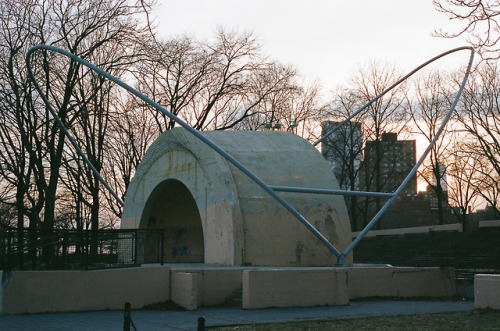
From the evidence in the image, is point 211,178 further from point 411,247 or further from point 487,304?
point 411,247

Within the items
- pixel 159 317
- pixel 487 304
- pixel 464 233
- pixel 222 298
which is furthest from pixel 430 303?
pixel 464 233

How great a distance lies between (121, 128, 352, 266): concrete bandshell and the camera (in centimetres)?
1906

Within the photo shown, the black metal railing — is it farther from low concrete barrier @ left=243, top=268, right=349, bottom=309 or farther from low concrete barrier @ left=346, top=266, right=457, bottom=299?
low concrete barrier @ left=243, top=268, right=349, bottom=309

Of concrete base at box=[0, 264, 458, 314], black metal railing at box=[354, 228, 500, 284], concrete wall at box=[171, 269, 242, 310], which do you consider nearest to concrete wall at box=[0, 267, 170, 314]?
concrete base at box=[0, 264, 458, 314]

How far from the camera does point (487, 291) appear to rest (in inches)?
555

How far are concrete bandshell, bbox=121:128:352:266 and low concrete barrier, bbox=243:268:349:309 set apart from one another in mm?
3272

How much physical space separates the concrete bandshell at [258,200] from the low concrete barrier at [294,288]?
327cm

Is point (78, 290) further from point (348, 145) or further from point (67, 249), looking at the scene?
point (348, 145)

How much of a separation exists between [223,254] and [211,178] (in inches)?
105

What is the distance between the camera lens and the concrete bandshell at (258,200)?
19062mm

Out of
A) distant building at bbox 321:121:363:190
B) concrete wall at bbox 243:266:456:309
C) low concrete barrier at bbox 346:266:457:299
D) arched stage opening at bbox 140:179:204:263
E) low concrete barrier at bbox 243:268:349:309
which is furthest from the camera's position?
distant building at bbox 321:121:363:190

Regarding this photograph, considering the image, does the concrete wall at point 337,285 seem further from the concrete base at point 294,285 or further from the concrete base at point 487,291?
the concrete base at point 487,291

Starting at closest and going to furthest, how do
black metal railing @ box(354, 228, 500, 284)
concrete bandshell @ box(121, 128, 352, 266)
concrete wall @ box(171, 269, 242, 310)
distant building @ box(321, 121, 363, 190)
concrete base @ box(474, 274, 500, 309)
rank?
concrete base @ box(474, 274, 500, 309)
concrete wall @ box(171, 269, 242, 310)
concrete bandshell @ box(121, 128, 352, 266)
black metal railing @ box(354, 228, 500, 284)
distant building @ box(321, 121, 363, 190)

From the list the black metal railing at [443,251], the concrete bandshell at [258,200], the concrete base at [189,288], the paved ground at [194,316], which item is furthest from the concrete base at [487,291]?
the black metal railing at [443,251]
